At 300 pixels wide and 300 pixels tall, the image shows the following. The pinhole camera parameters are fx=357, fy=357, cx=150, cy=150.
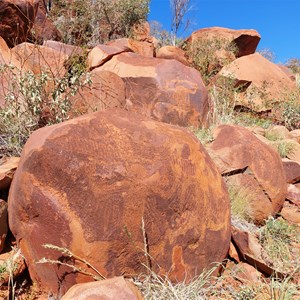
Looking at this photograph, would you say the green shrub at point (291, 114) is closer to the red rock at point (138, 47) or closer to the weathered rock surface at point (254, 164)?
the red rock at point (138, 47)

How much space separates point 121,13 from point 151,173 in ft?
35.5

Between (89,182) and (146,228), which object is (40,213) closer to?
(89,182)

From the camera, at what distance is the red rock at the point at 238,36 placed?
37.2 ft

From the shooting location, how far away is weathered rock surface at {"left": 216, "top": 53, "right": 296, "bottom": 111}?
8.09m

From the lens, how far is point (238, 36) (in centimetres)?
1136

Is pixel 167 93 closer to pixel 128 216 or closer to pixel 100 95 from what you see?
pixel 100 95

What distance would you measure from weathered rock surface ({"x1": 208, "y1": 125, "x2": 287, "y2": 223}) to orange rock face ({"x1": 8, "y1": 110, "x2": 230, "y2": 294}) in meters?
1.16

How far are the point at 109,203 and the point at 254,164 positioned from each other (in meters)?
1.90

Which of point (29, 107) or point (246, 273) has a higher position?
point (29, 107)

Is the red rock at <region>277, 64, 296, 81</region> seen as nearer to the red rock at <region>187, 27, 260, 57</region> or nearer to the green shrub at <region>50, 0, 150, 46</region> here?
the red rock at <region>187, 27, 260, 57</region>

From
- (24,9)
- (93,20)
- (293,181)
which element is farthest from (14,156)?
(93,20)

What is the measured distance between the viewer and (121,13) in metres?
11.9

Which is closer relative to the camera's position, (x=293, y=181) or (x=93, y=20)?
(x=293, y=181)

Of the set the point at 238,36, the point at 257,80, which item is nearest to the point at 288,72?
the point at 238,36
